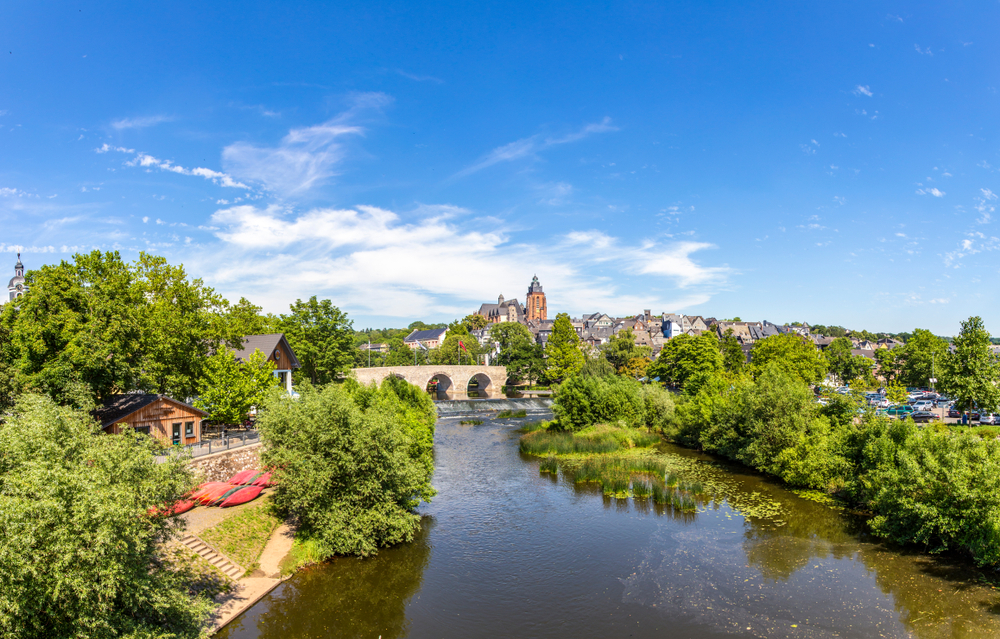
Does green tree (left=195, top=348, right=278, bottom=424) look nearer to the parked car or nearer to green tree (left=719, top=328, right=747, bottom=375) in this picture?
the parked car

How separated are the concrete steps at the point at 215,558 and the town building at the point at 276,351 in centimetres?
2269

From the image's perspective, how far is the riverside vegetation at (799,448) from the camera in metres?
19.8

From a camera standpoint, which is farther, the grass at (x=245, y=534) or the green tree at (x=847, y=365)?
the green tree at (x=847, y=365)

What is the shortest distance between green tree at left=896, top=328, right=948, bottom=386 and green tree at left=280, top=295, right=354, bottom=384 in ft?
217

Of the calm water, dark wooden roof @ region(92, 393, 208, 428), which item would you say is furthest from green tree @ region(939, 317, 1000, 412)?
dark wooden roof @ region(92, 393, 208, 428)

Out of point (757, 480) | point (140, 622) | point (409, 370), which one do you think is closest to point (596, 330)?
point (409, 370)

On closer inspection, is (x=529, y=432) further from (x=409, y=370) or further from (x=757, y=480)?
(x=409, y=370)

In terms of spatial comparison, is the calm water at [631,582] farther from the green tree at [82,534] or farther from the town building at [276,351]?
the town building at [276,351]

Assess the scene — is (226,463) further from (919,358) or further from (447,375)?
(919,358)

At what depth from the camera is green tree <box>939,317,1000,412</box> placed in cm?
3747

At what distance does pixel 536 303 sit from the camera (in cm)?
18700

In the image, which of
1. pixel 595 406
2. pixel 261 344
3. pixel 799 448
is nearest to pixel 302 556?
pixel 261 344

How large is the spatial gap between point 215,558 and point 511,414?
149ft

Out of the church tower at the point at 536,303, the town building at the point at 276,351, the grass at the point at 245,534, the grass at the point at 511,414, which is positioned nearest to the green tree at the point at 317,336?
the town building at the point at 276,351
